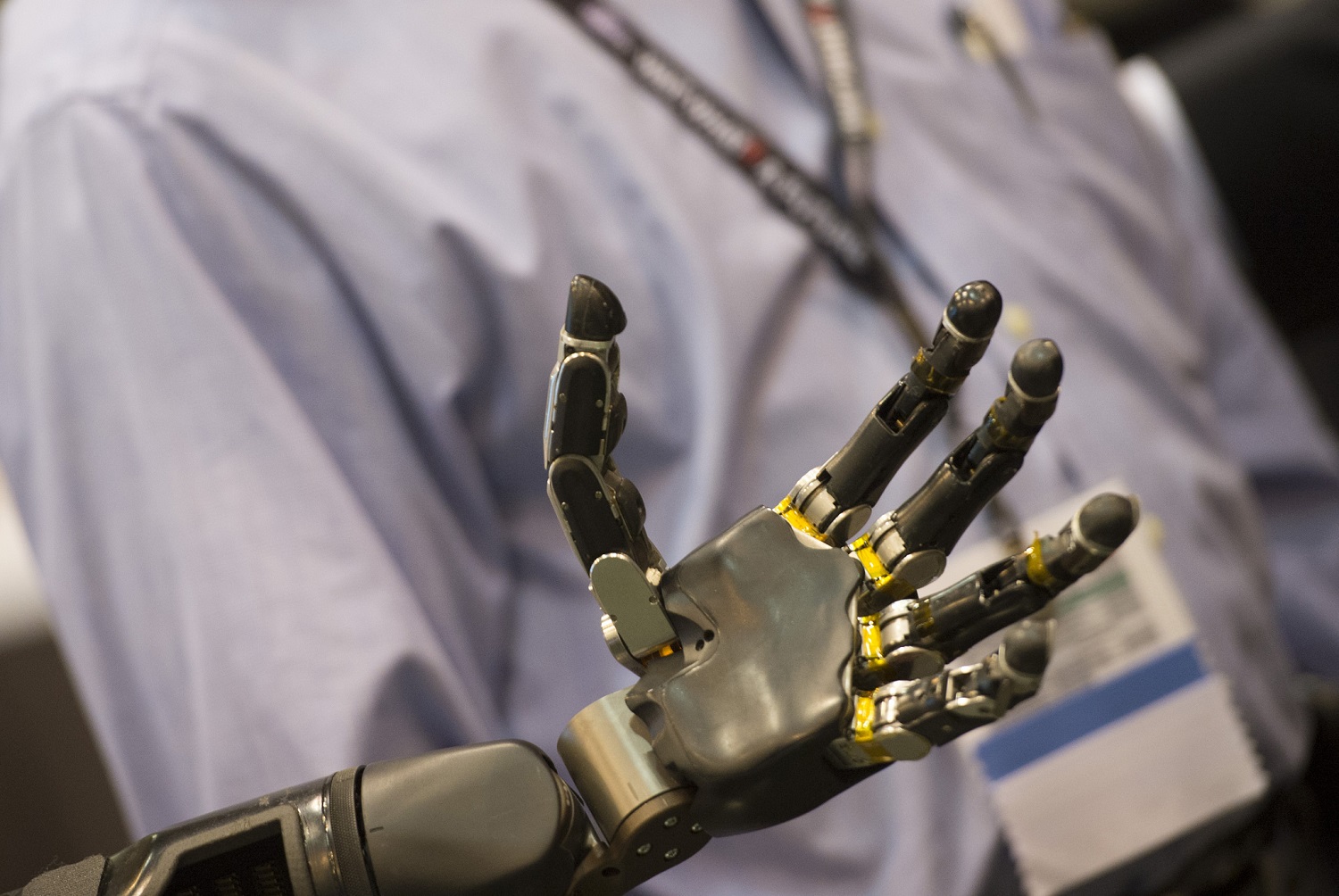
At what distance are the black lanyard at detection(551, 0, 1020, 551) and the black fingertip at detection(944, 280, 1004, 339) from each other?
1.35 ft

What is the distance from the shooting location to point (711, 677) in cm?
29

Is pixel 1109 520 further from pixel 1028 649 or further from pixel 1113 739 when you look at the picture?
pixel 1113 739

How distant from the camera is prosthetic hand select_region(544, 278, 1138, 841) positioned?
0.28m

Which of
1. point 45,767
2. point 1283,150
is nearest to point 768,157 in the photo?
point 1283,150

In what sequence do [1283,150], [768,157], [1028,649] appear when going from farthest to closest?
1. [1283,150]
2. [768,157]
3. [1028,649]

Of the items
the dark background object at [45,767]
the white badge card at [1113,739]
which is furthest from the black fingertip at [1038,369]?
the dark background object at [45,767]

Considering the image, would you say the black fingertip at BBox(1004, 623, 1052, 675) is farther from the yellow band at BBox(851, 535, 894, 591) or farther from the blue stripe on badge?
the blue stripe on badge

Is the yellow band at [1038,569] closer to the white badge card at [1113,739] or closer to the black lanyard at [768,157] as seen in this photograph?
the white badge card at [1113,739]

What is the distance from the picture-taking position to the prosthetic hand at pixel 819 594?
28 centimetres

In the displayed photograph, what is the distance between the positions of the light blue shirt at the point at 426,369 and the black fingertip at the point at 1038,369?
344 mm

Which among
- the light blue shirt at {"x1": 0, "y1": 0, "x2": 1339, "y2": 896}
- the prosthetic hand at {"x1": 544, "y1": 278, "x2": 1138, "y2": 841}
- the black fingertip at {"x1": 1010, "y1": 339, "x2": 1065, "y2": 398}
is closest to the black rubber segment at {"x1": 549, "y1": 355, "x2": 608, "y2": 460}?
the prosthetic hand at {"x1": 544, "y1": 278, "x2": 1138, "y2": 841}

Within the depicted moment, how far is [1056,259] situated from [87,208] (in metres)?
0.61

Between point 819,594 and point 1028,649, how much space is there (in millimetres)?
55

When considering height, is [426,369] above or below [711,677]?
above
